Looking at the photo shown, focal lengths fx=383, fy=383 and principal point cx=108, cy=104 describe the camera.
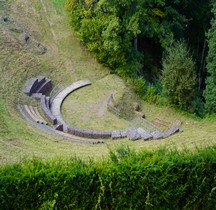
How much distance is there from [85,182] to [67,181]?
48 centimetres

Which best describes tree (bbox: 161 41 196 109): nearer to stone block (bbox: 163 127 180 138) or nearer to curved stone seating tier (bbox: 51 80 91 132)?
stone block (bbox: 163 127 180 138)

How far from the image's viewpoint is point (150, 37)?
25.4 meters

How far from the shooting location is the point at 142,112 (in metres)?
22.5

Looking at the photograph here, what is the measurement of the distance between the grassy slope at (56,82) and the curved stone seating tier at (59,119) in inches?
19.0

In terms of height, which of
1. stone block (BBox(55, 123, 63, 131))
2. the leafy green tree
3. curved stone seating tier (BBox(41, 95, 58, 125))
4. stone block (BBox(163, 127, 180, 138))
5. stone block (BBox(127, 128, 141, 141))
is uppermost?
the leafy green tree

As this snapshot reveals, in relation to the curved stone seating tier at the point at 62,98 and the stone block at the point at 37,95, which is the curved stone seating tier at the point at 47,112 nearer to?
the stone block at the point at 37,95

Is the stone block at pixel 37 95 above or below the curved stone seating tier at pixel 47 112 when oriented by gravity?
above

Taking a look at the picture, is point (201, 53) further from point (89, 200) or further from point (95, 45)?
point (89, 200)

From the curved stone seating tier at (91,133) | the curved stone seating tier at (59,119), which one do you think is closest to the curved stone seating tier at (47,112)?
the curved stone seating tier at (59,119)

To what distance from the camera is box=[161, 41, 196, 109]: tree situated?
68.9ft

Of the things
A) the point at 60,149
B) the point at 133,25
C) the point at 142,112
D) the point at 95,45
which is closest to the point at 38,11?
the point at 95,45

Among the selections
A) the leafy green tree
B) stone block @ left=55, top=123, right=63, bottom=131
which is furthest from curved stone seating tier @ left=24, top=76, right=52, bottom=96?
the leafy green tree

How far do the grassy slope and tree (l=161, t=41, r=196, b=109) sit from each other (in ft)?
3.76

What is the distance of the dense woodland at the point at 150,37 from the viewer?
70.1ft
